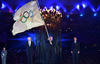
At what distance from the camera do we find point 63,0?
50.0ft

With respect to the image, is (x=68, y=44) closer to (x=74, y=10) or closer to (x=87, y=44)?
(x=87, y=44)

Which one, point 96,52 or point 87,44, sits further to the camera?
point 87,44

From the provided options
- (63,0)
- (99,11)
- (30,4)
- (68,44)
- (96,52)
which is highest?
(63,0)

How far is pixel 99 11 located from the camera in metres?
15.2

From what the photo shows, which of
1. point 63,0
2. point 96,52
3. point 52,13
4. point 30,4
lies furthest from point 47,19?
point 30,4

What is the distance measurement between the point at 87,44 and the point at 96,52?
1.20m

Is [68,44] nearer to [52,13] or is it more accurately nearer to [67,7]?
[52,13]

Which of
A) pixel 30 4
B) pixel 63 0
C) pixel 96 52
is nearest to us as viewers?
pixel 30 4

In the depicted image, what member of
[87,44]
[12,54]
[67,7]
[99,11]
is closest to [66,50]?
[87,44]

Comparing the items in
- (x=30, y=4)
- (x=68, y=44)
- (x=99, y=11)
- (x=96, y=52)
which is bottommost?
(x=96, y=52)

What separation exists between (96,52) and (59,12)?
5.93 metres

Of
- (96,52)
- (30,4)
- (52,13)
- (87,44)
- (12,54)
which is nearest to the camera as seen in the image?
(30,4)

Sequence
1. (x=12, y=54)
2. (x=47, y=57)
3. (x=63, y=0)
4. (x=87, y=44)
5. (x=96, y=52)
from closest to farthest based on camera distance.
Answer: (x=47, y=57), (x=12, y=54), (x=96, y=52), (x=87, y=44), (x=63, y=0)

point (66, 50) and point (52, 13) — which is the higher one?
point (52, 13)
